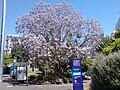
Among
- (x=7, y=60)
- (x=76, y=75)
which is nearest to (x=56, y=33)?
(x=76, y=75)

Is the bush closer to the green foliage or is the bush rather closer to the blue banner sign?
the blue banner sign

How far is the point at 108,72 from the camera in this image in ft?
49.4

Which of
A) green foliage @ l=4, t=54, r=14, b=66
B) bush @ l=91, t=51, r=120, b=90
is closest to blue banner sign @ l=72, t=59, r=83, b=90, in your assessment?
bush @ l=91, t=51, r=120, b=90

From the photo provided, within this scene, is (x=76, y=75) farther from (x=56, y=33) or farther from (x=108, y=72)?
(x=56, y=33)

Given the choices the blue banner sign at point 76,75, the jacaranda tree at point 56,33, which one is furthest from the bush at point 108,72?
the jacaranda tree at point 56,33

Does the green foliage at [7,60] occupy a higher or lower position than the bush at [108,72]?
higher

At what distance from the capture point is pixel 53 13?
3419 centimetres

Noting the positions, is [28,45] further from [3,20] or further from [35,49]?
[3,20]

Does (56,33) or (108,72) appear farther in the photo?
(56,33)

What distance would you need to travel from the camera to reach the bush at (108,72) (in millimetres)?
14797

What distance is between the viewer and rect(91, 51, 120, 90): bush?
48.5 ft

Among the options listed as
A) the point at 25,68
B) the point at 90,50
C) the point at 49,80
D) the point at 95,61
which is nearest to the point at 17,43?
the point at 25,68

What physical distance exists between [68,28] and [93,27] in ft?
10.9

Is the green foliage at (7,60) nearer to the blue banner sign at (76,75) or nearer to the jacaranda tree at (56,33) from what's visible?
the jacaranda tree at (56,33)
